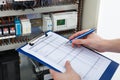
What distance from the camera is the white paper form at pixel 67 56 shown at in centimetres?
83

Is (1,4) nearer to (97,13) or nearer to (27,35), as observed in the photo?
(27,35)

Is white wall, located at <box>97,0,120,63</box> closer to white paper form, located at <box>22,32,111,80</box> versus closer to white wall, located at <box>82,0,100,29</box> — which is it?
white wall, located at <box>82,0,100,29</box>

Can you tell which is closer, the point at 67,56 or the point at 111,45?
the point at 67,56

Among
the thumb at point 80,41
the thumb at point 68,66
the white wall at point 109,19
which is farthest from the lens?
the white wall at point 109,19

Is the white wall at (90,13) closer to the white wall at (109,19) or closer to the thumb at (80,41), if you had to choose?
the white wall at (109,19)

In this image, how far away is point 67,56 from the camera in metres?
0.89

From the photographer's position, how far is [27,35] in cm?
133

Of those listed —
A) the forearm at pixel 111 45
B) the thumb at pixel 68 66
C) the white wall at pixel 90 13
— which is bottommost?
the thumb at pixel 68 66

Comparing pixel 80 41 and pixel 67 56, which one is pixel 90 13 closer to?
pixel 80 41

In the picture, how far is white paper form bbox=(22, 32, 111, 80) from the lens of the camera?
83 centimetres

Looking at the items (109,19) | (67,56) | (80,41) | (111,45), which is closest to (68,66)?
(67,56)

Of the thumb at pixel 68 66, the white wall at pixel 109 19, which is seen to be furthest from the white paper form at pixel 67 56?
the white wall at pixel 109 19

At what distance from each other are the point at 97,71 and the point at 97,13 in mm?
552

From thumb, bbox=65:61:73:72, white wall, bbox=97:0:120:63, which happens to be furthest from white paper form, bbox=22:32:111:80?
white wall, bbox=97:0:120:63
